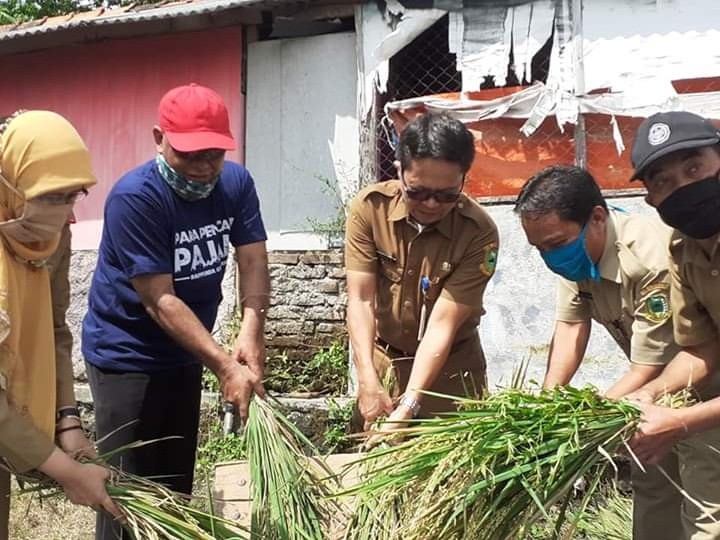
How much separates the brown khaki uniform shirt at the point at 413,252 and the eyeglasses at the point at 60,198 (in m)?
1.32

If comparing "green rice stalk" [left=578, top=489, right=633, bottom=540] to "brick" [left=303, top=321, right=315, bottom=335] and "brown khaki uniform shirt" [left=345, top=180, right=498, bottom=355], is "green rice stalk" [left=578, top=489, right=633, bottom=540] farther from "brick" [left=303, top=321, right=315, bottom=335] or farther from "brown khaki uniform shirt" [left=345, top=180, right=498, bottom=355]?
"brick" [left=303, top=321, right=315, bottom=335]

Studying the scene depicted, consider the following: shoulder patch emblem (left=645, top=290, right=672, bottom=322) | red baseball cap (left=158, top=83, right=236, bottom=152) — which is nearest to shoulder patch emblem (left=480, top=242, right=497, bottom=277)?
shoulder patch emblem (left=645, top=290, right=672, bottom=322)

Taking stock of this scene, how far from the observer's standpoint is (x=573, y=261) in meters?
3.13

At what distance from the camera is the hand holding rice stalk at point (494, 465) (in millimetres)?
2256

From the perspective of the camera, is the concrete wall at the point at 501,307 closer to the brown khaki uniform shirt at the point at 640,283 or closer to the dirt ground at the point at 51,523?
the dirt ground at the point at 51,523

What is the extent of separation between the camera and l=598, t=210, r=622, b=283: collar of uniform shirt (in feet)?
10.3

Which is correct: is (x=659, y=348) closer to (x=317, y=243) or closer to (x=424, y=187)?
(x=424, y=187)

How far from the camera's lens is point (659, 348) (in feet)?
10.2

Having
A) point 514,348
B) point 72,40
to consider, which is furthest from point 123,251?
point 72,40

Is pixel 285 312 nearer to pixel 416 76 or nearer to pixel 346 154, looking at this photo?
pixel 346 154

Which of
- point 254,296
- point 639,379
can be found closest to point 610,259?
point 639,379

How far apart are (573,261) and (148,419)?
1.70 m

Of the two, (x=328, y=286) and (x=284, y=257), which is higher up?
(x=284, y=257)

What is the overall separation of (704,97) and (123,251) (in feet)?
13.9
